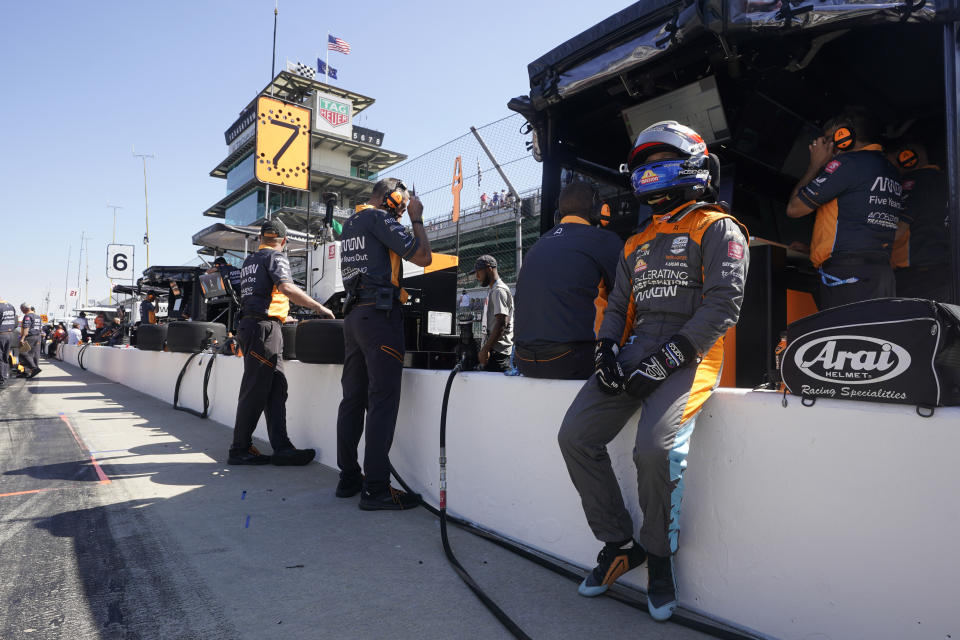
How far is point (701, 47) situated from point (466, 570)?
3061mm

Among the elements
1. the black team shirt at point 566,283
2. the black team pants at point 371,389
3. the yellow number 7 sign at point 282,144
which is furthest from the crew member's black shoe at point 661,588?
the yellow number 7 sign at point 282,144

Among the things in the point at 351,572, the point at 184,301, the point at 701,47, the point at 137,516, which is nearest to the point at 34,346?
the point at 184,301

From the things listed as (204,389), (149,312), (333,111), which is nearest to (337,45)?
(333,111)

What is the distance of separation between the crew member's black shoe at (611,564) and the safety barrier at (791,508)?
0.13 meters

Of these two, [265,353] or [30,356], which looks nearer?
[265,353]

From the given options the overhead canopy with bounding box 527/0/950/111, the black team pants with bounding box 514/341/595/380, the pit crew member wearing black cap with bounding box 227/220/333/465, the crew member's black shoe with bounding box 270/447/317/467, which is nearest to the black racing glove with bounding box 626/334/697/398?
the black team pants with bounding box 514/341/595/380

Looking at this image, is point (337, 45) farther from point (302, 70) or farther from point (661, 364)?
point (661, 364)

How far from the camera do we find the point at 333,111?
4275 cm

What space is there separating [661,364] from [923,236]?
8.00ft

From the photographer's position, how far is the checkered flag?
42.6 metres

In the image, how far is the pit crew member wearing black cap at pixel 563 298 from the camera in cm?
265

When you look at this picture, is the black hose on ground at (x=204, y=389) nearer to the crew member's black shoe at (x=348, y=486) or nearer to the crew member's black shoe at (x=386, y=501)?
the crew member's black shoe at (x=348, y=486)

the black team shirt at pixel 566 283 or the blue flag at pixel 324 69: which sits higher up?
the blue flag at pixel 324 69

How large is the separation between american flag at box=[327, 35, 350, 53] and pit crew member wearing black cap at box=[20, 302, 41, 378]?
28.2 meters
